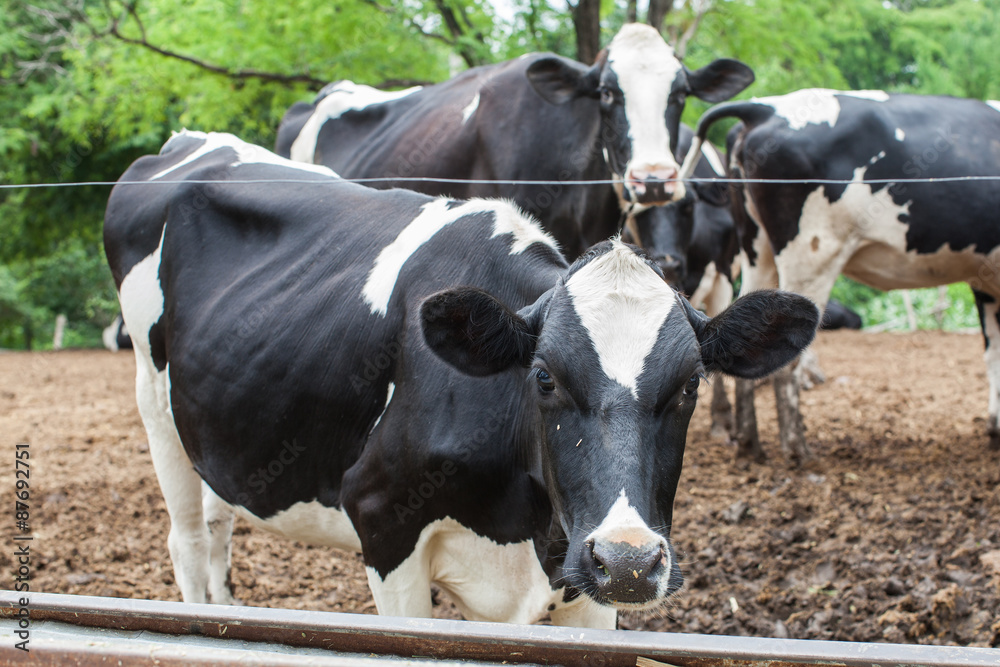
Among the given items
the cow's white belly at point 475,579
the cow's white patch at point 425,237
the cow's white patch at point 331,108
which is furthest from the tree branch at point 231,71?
A: the cow's white belly at point 475,579

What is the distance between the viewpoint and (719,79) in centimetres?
591

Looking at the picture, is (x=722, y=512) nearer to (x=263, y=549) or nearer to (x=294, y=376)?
(x=263, y=549)

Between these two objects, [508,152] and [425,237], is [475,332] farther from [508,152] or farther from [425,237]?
[508,152]

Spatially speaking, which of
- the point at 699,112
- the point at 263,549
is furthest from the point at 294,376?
the point at 699,112

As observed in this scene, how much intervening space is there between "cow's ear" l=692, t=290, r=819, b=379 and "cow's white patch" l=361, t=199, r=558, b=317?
68 cm

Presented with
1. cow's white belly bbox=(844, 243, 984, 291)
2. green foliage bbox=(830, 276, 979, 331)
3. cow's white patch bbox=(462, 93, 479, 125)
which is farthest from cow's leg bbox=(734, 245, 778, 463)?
green foliage bbox=(830, 276, 979, 331)

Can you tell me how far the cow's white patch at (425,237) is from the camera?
2.88 metres

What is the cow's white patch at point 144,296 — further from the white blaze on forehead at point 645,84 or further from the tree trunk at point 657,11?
the tree trunk at point 657,11

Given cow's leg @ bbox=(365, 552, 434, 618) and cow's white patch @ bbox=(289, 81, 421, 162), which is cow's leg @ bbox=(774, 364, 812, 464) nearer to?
cow's white patch @ bbox=(289, 81, 421, 162)

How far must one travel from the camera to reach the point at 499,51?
414 inches

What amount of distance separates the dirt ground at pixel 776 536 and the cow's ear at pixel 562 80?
102 inches

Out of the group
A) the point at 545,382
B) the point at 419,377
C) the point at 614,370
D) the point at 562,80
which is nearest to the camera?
the point at 614,370

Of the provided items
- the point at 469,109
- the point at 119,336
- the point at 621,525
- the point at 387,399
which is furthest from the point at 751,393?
the point at 119,336

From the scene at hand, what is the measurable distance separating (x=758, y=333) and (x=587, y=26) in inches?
322
